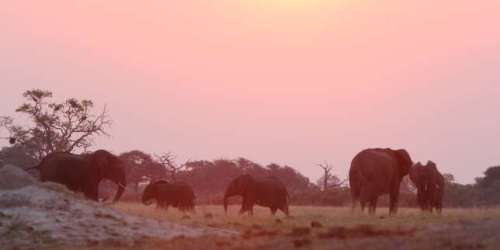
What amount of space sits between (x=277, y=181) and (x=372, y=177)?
810 cm

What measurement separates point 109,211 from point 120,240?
350 cm

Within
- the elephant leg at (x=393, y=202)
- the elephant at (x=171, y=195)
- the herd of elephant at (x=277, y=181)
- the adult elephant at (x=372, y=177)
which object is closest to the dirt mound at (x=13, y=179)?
the herd of elephant at (x=277, y=181)

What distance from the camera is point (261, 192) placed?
41.9 meters

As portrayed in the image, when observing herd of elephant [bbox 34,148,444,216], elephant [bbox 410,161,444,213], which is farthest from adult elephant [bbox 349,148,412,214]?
elephant [bbox 410,161,444,213]

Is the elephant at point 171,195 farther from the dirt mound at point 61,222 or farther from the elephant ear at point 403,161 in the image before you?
the dirt mound at point 61,222

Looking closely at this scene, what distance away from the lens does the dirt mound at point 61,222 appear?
23.5 meters

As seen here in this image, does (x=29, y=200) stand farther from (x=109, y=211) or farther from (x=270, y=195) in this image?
(x=270, y=195)

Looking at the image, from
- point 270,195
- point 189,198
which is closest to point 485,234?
point 270,195

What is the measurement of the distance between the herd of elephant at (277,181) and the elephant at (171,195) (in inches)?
17.9

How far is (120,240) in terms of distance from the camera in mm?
23922

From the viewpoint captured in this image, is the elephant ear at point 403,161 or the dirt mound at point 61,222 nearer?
the dirt mound at point 61,222

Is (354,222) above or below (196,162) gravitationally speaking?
below

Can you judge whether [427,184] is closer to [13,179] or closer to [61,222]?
[13,179]

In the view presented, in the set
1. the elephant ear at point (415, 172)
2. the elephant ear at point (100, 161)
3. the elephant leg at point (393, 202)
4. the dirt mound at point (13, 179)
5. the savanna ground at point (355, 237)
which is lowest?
the savanna ground at point (355, 237)
